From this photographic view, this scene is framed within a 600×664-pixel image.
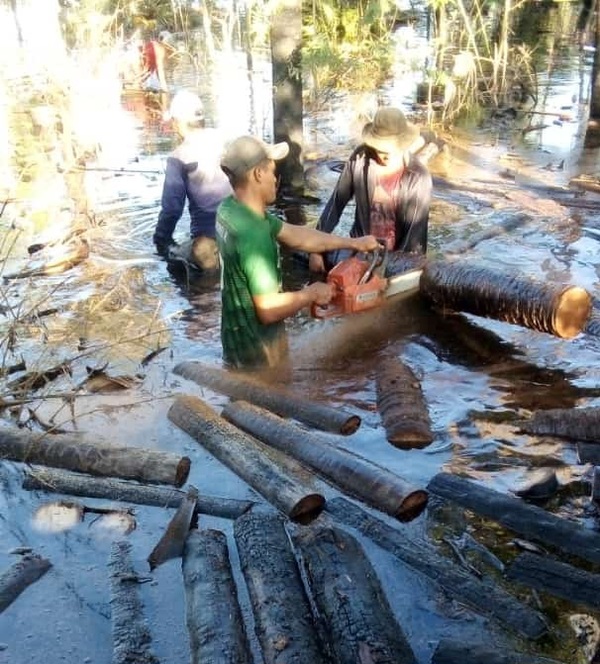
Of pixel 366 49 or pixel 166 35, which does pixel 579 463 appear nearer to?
pixel 366 49

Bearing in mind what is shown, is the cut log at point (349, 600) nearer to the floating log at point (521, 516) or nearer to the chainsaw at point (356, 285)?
the floating log at point (521, 516)

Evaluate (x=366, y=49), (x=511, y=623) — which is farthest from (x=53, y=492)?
(x=366, y=49)

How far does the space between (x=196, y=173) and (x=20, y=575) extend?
16.8 ft

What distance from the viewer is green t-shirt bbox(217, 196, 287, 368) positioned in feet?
14.2

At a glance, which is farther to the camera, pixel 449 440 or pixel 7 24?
pixel 7 24

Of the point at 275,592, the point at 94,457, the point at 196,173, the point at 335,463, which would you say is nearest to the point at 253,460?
the point at 335,463

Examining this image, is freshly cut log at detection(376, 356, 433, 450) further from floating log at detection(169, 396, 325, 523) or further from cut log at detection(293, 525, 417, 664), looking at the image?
cut log at detection(293, 525, 417, 664)

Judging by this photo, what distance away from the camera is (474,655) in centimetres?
272

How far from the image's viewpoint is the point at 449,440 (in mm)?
4566

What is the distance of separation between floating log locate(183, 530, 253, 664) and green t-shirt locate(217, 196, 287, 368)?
1536 millimetres

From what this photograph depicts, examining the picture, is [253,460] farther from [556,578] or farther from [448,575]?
[556,578]

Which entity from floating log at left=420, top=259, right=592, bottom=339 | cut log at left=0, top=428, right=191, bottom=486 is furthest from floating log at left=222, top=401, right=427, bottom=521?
floating log at left=420, top=259, right=592, bottom=339

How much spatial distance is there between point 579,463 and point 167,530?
234cm

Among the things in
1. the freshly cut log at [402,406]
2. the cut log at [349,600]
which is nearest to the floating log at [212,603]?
the cut log at [349,600]
